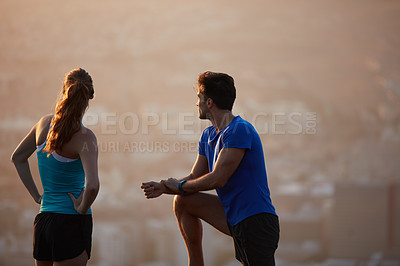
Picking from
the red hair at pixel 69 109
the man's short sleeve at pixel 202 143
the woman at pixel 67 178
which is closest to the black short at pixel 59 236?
the woman at pixel 67 178

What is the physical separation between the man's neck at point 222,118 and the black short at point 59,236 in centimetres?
65

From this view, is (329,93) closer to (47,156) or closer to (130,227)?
(130,227)

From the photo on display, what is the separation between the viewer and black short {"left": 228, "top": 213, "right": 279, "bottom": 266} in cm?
181

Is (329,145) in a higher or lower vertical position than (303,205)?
higher

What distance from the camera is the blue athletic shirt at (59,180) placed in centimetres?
164

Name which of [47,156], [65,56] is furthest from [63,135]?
[65,56]

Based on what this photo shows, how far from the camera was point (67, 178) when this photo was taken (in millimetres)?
1660

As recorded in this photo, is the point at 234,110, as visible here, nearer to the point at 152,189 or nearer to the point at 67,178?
the point at 152,189

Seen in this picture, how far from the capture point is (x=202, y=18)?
52.5 m

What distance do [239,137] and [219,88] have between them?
23 centimetres

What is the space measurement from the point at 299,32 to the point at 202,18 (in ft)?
38.4

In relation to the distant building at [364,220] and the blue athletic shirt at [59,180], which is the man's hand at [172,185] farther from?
the distant building at [364,220]

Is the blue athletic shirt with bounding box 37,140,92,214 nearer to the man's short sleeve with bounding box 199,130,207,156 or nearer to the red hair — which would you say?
the red hair

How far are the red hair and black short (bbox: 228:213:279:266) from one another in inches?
30.1
